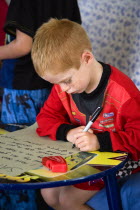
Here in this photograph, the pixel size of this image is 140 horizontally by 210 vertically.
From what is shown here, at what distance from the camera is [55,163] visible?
934 millimetres

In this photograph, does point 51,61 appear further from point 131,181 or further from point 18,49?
point 131,181

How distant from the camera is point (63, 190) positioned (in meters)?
1.33

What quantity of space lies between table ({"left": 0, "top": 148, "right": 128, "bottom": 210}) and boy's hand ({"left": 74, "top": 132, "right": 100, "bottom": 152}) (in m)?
0.02

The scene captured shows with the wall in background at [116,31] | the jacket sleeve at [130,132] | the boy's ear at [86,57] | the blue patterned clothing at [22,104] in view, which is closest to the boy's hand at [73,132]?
the jacket sleeve at [130,132]

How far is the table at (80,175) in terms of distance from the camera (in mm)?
863

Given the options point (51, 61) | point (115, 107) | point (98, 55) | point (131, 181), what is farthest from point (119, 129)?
point (98, 55)

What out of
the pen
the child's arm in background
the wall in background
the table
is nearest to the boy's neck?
the pen

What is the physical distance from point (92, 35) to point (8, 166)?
1.10m

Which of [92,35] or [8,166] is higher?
[92,35]

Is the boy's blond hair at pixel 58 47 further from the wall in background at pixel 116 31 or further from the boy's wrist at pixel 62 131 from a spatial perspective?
the wall in background at pixel 116 31

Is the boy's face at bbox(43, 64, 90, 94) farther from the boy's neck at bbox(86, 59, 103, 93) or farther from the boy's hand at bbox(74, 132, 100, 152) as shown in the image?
the boy's hand at bbox(74, 132, 100, 152)

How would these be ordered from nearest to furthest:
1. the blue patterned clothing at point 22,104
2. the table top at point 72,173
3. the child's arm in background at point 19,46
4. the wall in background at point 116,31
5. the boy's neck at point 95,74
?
the table top at point 72,173 < the boy's neck at point 95,74 < the child's arm in background at point 19,46 < the blue patterned clothing at point 22,104 < the wall in background at point 116,31

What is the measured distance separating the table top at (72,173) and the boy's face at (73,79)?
0.23 m

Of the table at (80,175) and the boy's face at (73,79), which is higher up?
the boy's face at (73,79)
